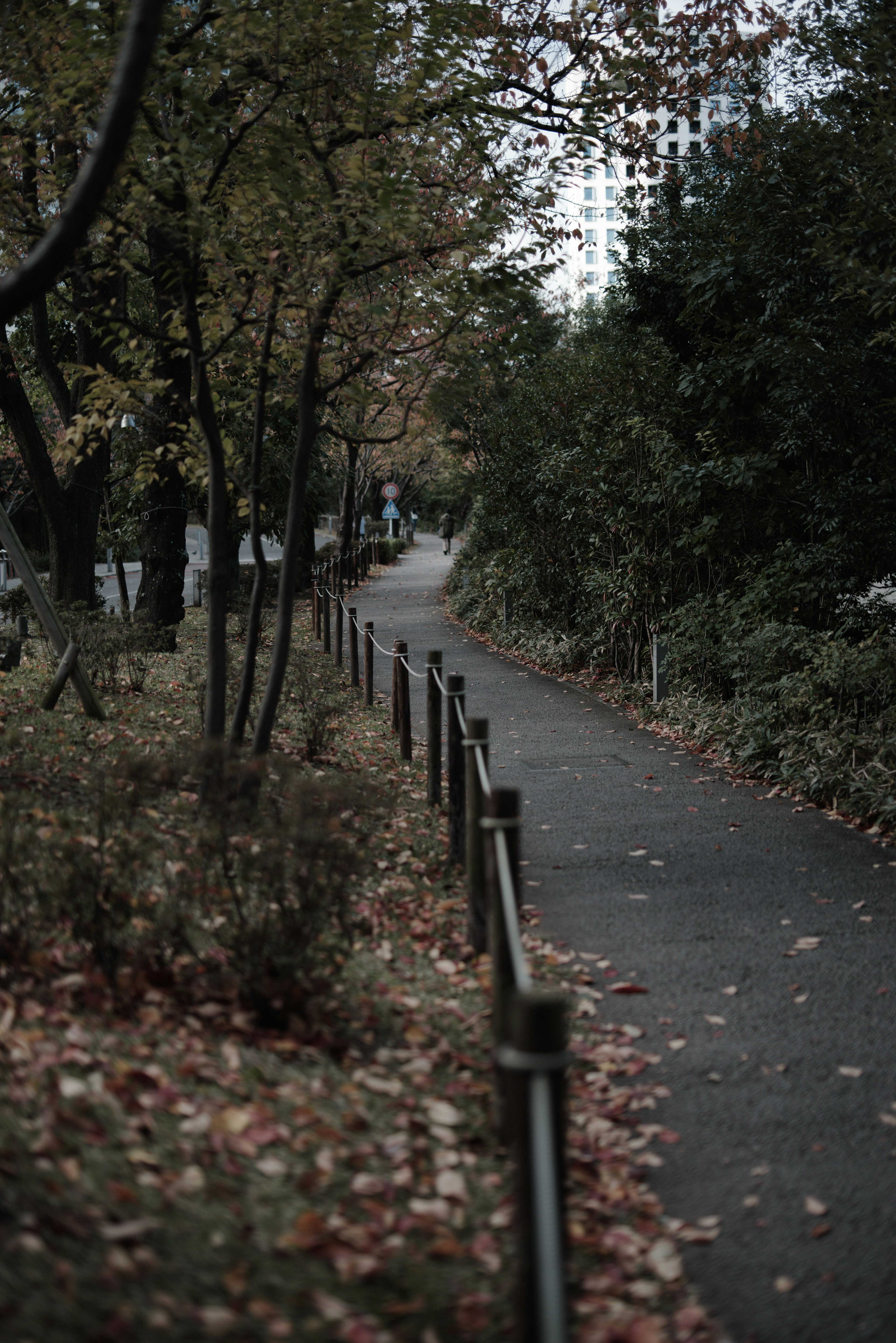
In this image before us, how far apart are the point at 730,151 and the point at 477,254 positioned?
299 inches

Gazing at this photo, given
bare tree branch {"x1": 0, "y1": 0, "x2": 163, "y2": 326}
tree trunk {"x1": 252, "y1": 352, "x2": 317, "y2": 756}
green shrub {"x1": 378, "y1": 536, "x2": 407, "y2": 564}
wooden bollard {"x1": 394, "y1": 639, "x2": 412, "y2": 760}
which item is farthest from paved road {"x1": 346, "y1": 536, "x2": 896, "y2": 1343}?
green shrub {"x1": 378, "y1": 536, "x2": 407, "y2": 564}

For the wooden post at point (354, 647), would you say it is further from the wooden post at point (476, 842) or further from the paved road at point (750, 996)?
the wooden post at point (476, 842)

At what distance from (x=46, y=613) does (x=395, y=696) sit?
3.39 metres

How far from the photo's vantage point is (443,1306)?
9.14 ft

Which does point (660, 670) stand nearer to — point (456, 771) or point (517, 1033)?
point (456, 771)

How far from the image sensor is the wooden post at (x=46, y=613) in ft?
32.9

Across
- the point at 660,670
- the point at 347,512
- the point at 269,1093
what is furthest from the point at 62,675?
the point at 347,512

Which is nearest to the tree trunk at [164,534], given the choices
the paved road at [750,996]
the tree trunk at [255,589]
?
the tree trunk at [255,589]

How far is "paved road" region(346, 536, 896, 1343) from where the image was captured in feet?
10.7

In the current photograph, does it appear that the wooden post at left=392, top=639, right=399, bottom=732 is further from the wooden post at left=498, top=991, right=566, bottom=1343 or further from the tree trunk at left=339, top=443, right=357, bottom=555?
the tree trunk at left=339, top=443, right=357, bottom=555

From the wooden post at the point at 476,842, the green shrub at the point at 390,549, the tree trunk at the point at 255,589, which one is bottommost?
the wooden post at the point at 476,842

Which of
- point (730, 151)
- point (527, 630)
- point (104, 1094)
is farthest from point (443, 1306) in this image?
point (527, 630)

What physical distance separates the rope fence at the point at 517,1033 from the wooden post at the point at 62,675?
3.89 meters

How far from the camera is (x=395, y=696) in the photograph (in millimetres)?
11656
